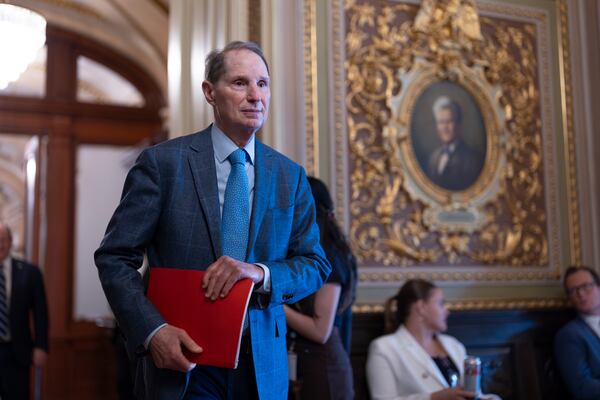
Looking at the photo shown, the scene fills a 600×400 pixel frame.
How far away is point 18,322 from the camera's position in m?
5.11

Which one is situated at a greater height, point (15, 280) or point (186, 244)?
point (186, 244)

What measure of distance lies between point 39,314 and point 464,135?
124 inches

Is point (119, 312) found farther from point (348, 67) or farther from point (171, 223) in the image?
point (348, 67)

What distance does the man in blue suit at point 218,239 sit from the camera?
70.8 inches

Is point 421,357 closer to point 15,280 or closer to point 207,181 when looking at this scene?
point 207,181

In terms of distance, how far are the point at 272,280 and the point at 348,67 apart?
8.95ft

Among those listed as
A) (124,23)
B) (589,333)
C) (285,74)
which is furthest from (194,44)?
(124,23)

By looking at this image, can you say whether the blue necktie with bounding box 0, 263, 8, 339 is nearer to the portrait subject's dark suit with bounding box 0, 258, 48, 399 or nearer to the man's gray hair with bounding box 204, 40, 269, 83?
the portrait subject's dark suit with bounding box 0, 258, 48, 399

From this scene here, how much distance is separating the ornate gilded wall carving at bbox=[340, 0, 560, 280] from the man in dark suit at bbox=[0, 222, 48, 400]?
242cm

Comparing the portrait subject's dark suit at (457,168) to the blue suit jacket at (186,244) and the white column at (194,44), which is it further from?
the blue suit jacket at (186,244)

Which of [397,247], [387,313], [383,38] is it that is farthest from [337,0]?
[387,313]

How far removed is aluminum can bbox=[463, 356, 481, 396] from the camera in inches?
124

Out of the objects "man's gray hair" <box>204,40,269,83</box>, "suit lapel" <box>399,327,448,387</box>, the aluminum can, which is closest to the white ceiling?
"suit lapel" <box>399,327,448,387</box>

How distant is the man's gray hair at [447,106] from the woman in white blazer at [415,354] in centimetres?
123
